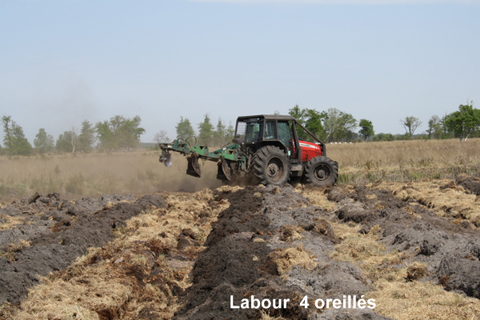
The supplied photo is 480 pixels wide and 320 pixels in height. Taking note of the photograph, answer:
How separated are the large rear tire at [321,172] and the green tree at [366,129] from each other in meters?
74.4

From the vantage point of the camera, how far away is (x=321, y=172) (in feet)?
53.5

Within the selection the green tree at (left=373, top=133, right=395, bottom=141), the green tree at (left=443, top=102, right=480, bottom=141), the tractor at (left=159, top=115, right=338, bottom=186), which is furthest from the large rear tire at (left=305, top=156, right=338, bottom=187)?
the green tree at (left=373, top=133, right=395, bottom=141)

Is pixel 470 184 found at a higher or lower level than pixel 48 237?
higher

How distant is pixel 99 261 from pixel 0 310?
7.16 ft

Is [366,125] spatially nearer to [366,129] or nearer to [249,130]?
[366,129]

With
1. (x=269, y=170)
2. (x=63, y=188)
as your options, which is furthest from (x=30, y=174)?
(x=269, y=170)

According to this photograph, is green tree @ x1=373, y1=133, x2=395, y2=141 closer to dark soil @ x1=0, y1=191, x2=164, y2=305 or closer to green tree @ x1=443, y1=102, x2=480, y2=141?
green tree @ x1=443, y1=102, x2=480, y2=141

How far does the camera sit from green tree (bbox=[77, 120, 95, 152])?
34.3m

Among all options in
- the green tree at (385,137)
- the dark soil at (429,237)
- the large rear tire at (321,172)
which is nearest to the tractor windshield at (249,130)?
the large rear tire at (321,172)

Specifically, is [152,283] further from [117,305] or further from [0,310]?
[0,310]

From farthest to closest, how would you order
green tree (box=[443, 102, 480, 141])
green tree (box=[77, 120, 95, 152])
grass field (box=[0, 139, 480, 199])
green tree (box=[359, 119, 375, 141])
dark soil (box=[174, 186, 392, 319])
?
green tree (box=[359, 119, 375, 141]) < green tree (box=[443, 102, 480, 141]) < green tree (box=[77, 120, 95, 152]) < grass field (box=[0, 139, 480, 199]) < dark soil (box=[174, 186, 392, 319])

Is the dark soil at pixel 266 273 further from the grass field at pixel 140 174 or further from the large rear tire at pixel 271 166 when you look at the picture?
the grass field at pixel 140 174

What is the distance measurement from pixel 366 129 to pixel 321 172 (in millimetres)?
75541

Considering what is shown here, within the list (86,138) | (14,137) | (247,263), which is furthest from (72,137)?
(247,263)
